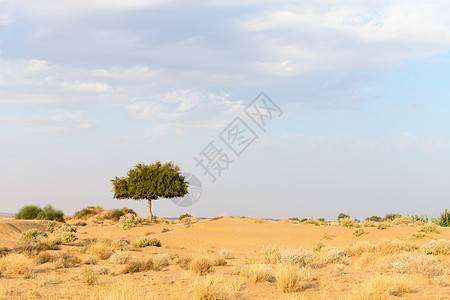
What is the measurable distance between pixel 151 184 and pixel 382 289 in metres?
39.3

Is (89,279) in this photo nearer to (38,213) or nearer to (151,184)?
(151,184)

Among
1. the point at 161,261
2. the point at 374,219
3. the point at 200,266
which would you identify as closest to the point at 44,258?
the point at 161,261

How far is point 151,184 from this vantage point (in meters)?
46.9

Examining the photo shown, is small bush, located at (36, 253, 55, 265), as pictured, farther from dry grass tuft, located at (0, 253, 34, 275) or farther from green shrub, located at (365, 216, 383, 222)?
green shrub, located at (365, 216, 383, 222)

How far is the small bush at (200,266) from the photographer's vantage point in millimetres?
14109

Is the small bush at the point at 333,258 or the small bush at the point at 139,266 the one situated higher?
the small bush at the point at 139,266

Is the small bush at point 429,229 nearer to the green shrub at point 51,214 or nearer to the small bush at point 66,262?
the small bush at point 66,262

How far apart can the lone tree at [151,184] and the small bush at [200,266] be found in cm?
3257

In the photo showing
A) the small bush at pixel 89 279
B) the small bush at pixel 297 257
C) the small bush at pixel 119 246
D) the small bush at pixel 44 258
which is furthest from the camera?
the small bush at pixel 119 246

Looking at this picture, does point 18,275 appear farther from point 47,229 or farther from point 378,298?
point 47,229

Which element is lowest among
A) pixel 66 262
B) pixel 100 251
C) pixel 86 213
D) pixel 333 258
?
pixel 333 258

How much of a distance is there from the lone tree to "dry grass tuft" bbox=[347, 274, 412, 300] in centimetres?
3778

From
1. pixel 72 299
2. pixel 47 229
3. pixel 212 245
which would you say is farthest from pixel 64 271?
pixel 47 229

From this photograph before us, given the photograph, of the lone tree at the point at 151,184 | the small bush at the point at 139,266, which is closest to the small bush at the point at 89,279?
the small bush at the point at 139,266
